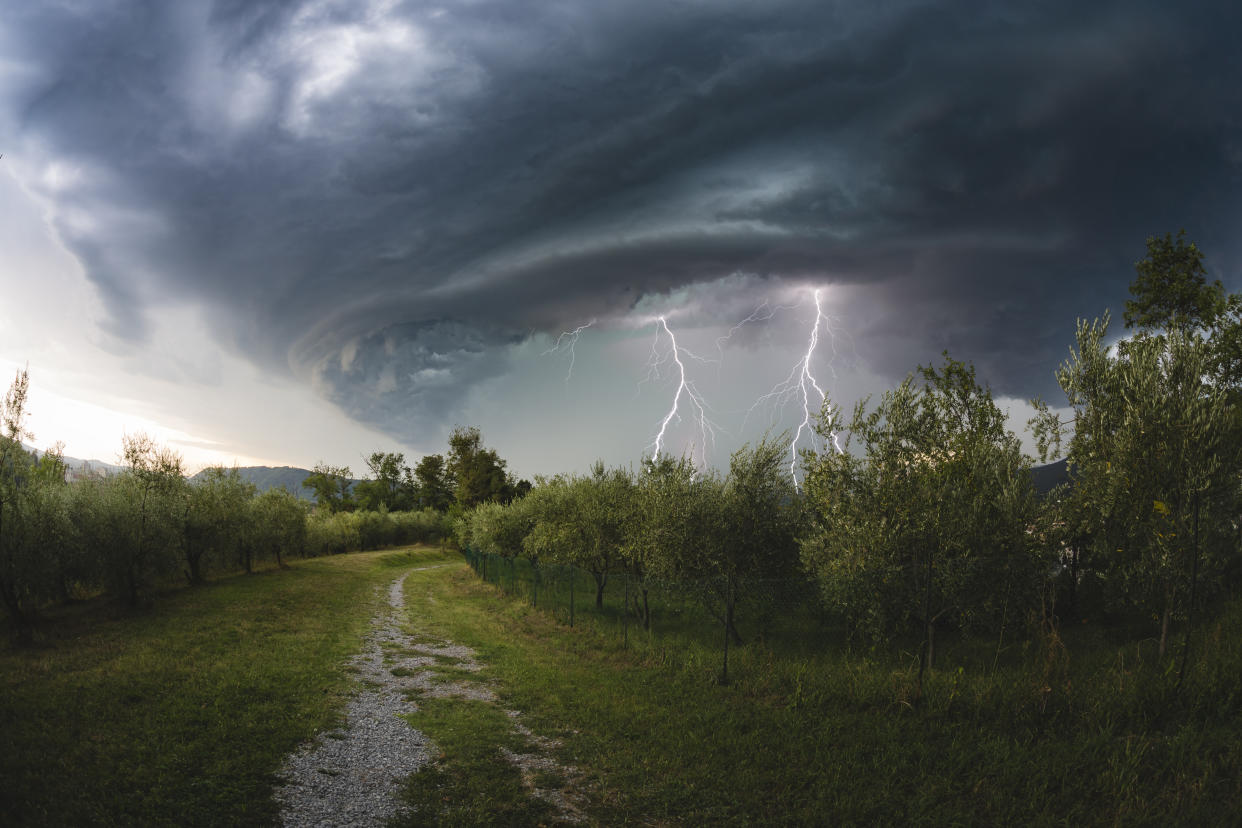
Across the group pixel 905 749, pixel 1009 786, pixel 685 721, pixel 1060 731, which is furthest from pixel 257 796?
pixel 1060 731

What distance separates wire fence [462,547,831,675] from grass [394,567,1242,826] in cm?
241

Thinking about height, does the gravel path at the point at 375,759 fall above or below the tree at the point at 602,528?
below

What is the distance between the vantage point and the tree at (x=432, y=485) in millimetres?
104562

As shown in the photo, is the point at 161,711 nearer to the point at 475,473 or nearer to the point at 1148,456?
the point at 1148,456

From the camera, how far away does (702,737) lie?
9.71 m

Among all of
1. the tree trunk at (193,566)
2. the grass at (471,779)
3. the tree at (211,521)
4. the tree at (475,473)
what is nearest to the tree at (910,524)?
the grass at (471,779)

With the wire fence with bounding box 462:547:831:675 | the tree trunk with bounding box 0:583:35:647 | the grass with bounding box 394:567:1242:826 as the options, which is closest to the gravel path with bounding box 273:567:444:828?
the grass with bounding box 394:567:1242:826

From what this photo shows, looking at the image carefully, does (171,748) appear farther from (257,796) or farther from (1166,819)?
(1166,819)

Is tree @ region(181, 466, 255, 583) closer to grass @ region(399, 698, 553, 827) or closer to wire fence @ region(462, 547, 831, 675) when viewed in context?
wire fence @ region(462, 547, 831, 675)

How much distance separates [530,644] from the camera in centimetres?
1927

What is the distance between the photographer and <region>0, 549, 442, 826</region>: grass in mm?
7336

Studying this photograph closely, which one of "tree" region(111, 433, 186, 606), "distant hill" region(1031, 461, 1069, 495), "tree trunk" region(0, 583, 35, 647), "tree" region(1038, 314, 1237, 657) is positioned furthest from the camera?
"tree" region(111, 433, 186, 606)

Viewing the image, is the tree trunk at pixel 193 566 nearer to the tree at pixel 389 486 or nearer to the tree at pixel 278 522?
the tree at pixel 278 522

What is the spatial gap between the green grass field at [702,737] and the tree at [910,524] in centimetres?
166
